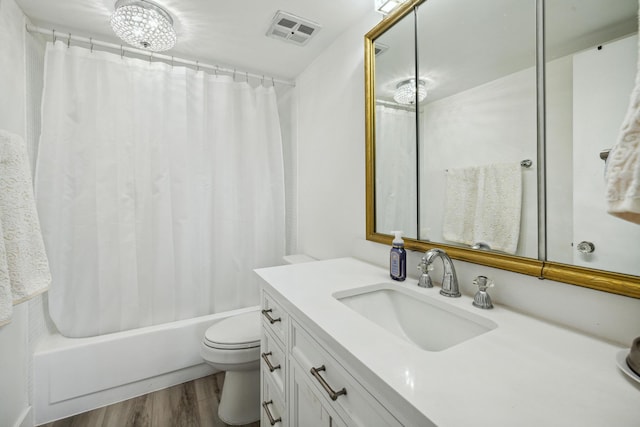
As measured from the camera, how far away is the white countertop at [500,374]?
1.40 feet

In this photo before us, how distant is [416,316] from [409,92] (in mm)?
902

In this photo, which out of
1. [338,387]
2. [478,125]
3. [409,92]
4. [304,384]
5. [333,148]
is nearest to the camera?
[338,387]

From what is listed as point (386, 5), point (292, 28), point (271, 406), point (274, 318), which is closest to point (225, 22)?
point (292, 28)

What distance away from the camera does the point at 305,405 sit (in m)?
0.82

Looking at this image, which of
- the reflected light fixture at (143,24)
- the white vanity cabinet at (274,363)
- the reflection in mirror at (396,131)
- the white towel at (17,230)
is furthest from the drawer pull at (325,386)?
the reflected light fixture at (143,24)

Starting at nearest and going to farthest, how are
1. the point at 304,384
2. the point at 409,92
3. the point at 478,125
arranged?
the point at 304,384, the point at 478,125, the point at 409,92

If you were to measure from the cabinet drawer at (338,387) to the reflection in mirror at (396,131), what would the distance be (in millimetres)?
627

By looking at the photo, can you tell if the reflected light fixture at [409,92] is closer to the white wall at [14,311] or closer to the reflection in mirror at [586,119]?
the reflection in mirror at [586,119]

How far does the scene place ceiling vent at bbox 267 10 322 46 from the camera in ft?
4.90

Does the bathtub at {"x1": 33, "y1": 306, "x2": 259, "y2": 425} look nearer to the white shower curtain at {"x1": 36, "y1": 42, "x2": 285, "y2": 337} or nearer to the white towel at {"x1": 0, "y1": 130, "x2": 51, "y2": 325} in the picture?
the white shower curtain at {"x1": 36, "y1": 42, "x2": 285, "y2": 337}

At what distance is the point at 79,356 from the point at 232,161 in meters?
1.41

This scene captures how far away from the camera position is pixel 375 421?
0.55m

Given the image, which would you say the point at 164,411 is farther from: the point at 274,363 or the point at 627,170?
the point at 627,170

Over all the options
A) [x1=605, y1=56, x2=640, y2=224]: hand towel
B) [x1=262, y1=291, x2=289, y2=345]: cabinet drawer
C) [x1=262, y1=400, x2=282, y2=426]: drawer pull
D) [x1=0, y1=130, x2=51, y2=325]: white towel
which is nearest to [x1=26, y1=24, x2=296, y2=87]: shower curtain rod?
[x1=0, y1=130, x2=51, y2=325]: white towel
